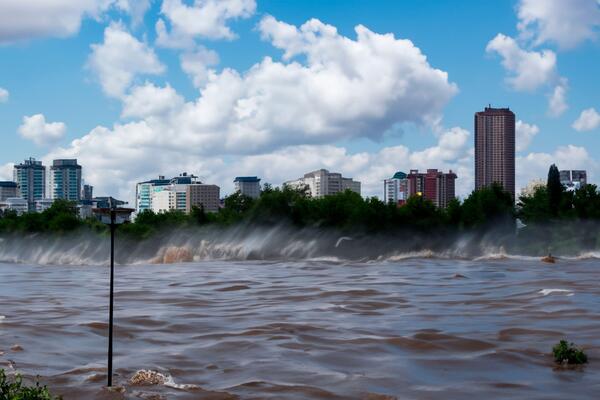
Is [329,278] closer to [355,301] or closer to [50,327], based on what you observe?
[355,301]

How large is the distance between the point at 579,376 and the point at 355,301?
1345 cm

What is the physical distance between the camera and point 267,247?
78.7 metres

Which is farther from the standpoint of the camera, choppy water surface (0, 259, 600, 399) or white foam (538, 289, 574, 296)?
white foam (538, 289, 574, 296)

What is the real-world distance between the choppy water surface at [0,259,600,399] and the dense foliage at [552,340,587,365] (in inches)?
8.4

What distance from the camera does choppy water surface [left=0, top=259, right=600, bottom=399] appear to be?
44.7 ft

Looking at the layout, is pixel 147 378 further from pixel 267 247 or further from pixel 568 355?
pixel 267 247

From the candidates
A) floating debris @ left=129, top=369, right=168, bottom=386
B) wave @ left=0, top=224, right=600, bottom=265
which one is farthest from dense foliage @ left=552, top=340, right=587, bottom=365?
wave @ left=0, top=224, right=600, bottom=265

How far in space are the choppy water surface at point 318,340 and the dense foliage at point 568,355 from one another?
21cm

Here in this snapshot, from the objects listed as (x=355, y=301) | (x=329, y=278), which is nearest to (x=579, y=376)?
(x=355, y=301)

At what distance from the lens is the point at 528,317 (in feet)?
72.1

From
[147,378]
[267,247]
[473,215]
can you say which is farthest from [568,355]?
[267,247]

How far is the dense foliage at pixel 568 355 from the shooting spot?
1516 cm

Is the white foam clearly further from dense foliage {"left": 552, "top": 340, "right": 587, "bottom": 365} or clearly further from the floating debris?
the floating debris

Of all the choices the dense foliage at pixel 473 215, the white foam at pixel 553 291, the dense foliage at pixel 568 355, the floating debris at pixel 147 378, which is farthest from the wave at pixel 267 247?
the floating debris at pixel 147 378
